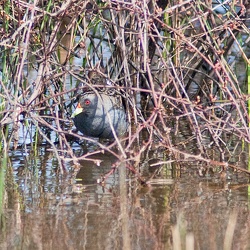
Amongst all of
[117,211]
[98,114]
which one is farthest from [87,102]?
[117,211]

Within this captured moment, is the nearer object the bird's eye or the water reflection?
the water reflection

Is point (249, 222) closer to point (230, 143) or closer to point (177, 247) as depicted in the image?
point (177, 247)

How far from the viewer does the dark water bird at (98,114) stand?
652 centimetres

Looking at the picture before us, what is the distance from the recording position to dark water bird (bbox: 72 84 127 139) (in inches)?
257

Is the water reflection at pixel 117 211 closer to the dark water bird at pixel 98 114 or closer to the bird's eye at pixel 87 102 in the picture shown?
the dark water bird at pixel 98 114

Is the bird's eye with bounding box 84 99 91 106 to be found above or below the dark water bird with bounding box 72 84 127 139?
above

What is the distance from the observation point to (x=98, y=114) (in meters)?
6.66

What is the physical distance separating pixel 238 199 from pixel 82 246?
1.32 metres

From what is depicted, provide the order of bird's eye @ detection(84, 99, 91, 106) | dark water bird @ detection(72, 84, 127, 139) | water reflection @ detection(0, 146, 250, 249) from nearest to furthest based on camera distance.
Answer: water reflection @ detection(0, 146, 250, 249) → dark water bird @ detection(72, 84, 127, 139) → bird's eye @ detection(84, 99, 91, 106)

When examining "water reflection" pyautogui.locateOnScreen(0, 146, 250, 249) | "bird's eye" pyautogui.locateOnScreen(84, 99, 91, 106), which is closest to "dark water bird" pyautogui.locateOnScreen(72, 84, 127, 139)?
"bird's eye" pyautogui.locateOnScreen(84, 99, 91, 106)

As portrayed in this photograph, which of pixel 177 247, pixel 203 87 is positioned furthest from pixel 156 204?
pixel 203 87

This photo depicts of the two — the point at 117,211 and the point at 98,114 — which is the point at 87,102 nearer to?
A: the point at 98,114

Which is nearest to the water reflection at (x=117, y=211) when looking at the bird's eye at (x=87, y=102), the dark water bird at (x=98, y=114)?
the dark water bird at (x=98, y=114)

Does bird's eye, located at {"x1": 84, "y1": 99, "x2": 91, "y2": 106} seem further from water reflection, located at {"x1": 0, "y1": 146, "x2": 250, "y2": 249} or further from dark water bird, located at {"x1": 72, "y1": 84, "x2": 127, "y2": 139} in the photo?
water reflection, located at {"x1": 0, "y1": 146, "x2": 250, "y2": 249}
